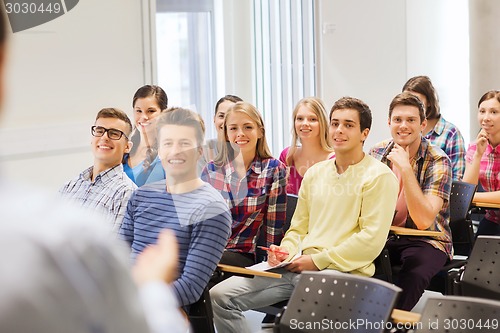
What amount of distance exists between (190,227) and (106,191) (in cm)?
60

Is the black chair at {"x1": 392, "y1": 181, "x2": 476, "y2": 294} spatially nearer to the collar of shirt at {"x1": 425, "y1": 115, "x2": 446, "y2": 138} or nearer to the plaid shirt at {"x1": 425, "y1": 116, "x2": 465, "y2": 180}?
the plaid shirt at {"x1": 425, "y1": 116, "x2": 465, "y2": 180}

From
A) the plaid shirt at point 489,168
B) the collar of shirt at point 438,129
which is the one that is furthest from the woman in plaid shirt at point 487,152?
the collar of shirt at point 438,129

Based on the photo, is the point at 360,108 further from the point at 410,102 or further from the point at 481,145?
the point at 481,145

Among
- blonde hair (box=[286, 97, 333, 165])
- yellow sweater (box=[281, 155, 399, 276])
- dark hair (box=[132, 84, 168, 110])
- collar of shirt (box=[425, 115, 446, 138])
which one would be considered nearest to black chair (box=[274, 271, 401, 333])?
yellow sweater (box=[281, 155, 399, 276])

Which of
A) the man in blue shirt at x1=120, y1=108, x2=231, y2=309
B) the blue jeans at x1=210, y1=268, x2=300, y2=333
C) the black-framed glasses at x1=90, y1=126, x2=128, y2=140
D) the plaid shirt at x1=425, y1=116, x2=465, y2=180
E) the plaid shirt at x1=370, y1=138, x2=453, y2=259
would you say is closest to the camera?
the man in blue shirt at x1=120, y1=108, x2=231, y2=309

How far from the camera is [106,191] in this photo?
3.49 m

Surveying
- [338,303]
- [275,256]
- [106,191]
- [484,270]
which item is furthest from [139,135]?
[484,270]

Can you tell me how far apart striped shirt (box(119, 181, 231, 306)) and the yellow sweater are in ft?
2.25

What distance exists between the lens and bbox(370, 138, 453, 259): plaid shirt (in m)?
4.01

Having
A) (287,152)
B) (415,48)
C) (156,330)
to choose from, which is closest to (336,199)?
(287,152)

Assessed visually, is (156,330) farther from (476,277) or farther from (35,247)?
(476,277)

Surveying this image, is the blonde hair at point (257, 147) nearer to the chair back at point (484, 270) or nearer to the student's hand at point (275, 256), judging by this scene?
the student's hand at point (275, 256)

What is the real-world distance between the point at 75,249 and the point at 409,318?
2083mm

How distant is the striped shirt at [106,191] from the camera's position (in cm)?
338
